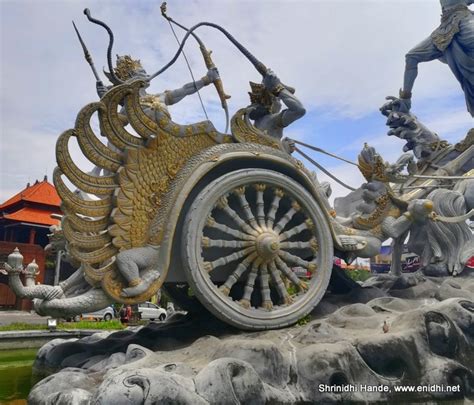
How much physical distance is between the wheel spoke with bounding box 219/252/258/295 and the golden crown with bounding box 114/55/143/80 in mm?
2493

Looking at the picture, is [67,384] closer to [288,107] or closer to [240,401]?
[240,401]

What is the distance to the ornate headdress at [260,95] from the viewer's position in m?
5.68

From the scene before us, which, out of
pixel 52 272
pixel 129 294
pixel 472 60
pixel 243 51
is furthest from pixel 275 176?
pixel 52 272

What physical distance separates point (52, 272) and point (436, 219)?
21.8 meters

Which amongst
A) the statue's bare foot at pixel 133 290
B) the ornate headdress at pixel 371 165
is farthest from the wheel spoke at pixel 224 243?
the ornate headdress at pixel 371 165

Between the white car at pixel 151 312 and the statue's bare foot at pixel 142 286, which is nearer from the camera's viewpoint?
the statue's bare foot at pixel 142 286

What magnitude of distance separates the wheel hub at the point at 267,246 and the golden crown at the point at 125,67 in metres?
2.40

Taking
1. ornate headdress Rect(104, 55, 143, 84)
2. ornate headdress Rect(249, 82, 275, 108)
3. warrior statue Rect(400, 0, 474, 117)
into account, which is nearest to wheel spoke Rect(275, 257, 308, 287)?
ornate headdress Rect(249, 82, 275, 108)

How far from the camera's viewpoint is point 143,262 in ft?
15.5

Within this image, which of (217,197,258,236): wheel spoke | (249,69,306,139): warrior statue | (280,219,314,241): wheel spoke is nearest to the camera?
(217,197,258,236): wheel spoke

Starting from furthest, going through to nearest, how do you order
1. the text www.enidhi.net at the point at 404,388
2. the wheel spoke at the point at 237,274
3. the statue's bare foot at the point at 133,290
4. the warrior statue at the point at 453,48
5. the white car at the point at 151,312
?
the white car at the point at 151,312
the warrior statue at the point at 453,48
the wheel spoke at the point at 237,274
the statue's bare foot at the point at 133,290
the text www.enidhi.net at the point at 404,388

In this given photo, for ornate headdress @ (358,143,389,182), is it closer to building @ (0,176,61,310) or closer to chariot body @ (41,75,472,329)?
chariot body @ (41,75,472,329)

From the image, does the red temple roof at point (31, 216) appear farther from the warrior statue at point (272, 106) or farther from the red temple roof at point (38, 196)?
the warrior statue at point (272, 106)

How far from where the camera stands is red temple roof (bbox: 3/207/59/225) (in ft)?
77.5
